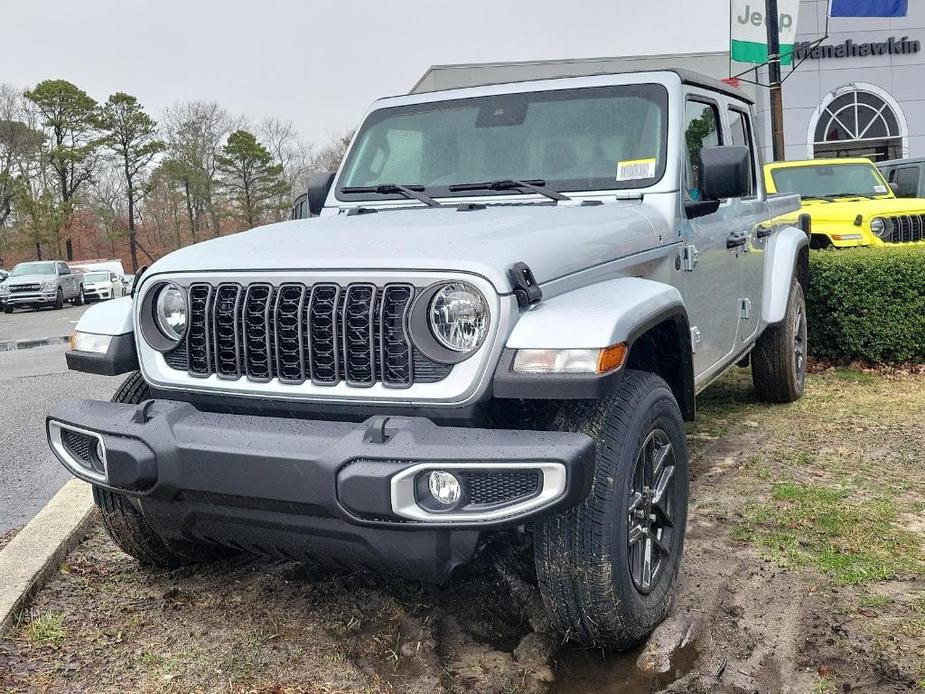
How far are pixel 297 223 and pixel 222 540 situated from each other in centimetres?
145


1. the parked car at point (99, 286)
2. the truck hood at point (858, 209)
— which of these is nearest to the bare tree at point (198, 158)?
the parked car at point (99, 286)

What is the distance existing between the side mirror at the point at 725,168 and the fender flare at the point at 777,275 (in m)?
2.03

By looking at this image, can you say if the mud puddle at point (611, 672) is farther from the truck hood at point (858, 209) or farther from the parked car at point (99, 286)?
the parked car at point (99, 286)

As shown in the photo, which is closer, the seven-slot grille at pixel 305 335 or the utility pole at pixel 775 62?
the seven-slot grille at pixel 305 335

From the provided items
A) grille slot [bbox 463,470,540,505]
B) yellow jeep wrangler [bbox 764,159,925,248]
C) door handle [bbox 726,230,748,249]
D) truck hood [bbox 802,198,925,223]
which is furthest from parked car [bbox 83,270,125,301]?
grille slot [bbox 463,470,540,505]

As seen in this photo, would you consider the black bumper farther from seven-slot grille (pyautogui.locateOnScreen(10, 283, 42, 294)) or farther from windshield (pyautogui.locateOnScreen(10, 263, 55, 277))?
windshield (pyautogui.locateOnScreen(10, 263, 55, 277))

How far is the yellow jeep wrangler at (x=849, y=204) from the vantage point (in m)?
10.2

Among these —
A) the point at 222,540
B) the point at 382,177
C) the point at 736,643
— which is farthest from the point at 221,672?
the point at 382,177

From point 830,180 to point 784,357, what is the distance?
596 centimetres

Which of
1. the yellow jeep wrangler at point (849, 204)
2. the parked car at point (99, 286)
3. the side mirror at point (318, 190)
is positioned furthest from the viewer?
the parked car at point (99, 286)

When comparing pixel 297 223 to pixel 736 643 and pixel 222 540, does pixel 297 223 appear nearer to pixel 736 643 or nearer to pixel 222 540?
pixel 222 540

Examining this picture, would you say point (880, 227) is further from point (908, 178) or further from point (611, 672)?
point (611, 672)

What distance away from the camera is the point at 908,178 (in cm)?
1457

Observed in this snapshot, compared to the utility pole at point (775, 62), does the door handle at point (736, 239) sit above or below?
below
